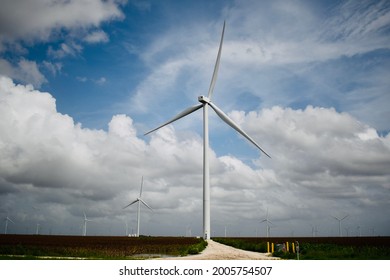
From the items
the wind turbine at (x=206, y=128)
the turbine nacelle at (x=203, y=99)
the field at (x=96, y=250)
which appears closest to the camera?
the field at (x=96, y=250)

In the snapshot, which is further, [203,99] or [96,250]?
[203,99]

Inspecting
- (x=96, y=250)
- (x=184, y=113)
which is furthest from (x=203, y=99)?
(x=96, y=250)

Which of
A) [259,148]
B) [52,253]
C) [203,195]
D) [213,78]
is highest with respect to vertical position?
[213,78]

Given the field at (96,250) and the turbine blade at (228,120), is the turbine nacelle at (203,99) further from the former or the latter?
the field at (96,250)

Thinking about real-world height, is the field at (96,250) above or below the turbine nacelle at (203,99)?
below

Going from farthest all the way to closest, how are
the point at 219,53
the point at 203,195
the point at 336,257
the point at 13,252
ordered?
1. the point at 219,53
2. the point at 203,195
3. the point at 13,252
4. the point at 336,257

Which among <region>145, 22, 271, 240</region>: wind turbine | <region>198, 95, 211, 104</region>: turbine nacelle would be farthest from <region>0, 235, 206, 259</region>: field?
<region>198, 95, 211, 104</region>: turbine nacelle

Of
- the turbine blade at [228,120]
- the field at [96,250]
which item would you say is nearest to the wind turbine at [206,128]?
the turbine blade at [228,120]

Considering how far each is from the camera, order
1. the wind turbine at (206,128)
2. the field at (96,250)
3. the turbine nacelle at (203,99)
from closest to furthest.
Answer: the field at (96,250) < the wind turbine at (206,128) < the turbine nacelle at (203,99)

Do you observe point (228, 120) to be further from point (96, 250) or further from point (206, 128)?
point (96, 250)
